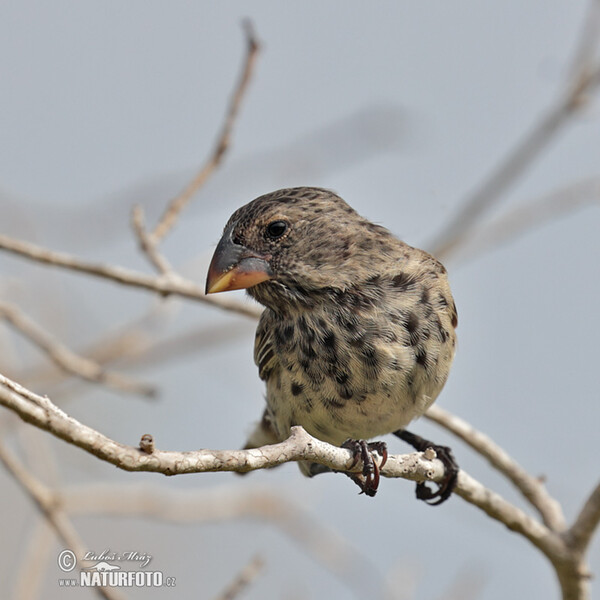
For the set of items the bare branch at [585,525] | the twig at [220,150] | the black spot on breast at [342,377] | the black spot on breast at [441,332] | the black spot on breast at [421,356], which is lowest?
the bare branch at [585,525]

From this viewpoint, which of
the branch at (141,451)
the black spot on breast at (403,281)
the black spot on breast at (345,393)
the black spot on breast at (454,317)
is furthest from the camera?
the black spot on breast at (454,317)

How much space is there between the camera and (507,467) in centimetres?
431

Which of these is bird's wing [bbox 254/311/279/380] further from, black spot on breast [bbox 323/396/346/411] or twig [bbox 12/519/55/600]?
twig [bbox 12/519/55/600]

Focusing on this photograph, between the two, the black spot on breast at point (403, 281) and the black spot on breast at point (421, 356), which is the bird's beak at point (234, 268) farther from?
the black spot on breast at point (421, 356)

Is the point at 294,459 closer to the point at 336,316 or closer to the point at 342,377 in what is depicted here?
the point at 342,377

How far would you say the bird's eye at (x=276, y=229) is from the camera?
391cm

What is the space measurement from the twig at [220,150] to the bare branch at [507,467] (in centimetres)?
170

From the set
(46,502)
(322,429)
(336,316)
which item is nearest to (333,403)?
(322,429)

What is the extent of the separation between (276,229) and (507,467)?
5.41ft

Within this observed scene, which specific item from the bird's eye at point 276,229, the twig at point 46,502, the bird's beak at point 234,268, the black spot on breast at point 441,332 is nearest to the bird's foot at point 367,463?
the black spot on breast at point 441,332

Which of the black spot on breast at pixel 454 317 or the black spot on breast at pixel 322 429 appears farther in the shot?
the black spot on breast at pixel 454 317

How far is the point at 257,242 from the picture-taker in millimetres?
3889

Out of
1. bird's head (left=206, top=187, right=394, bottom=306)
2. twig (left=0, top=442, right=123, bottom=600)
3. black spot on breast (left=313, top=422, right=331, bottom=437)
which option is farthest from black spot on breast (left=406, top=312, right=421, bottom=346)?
twig (left=0, top=442, right=123, bottom=600)

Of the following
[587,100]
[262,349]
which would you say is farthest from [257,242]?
[587,100]
